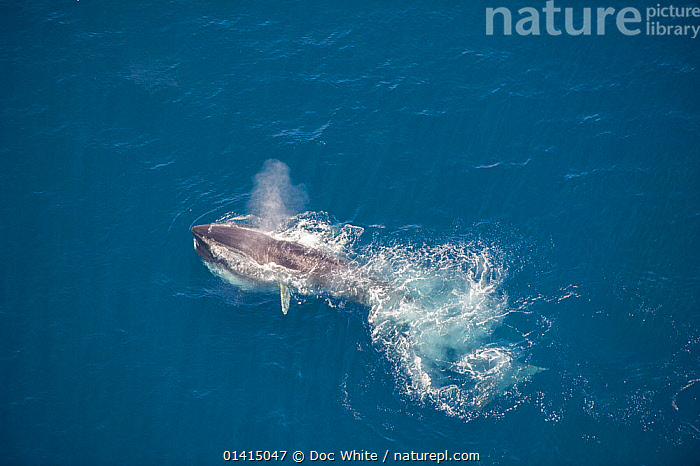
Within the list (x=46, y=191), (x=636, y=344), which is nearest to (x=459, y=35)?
(x=636, y=344)

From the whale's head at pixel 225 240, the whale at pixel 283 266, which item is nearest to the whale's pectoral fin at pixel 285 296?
the whale at pixel 283 266

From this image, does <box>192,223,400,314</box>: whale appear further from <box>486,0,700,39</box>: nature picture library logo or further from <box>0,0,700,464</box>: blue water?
<box>486,0,700,39</box>: nature picture library logo

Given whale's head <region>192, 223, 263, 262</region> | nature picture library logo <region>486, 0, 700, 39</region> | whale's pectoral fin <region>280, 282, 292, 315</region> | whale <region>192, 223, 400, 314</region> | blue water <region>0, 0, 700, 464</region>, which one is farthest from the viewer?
nature picture library logo <region>486, 0, 700, 39</region>

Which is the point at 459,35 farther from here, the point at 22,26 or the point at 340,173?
the point at 22,26

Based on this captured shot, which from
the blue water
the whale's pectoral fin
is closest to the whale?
the whale's pectoral fin

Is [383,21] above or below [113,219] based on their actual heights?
above

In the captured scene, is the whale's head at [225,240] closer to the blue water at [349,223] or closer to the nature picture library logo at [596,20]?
the blue water at [349,223]
